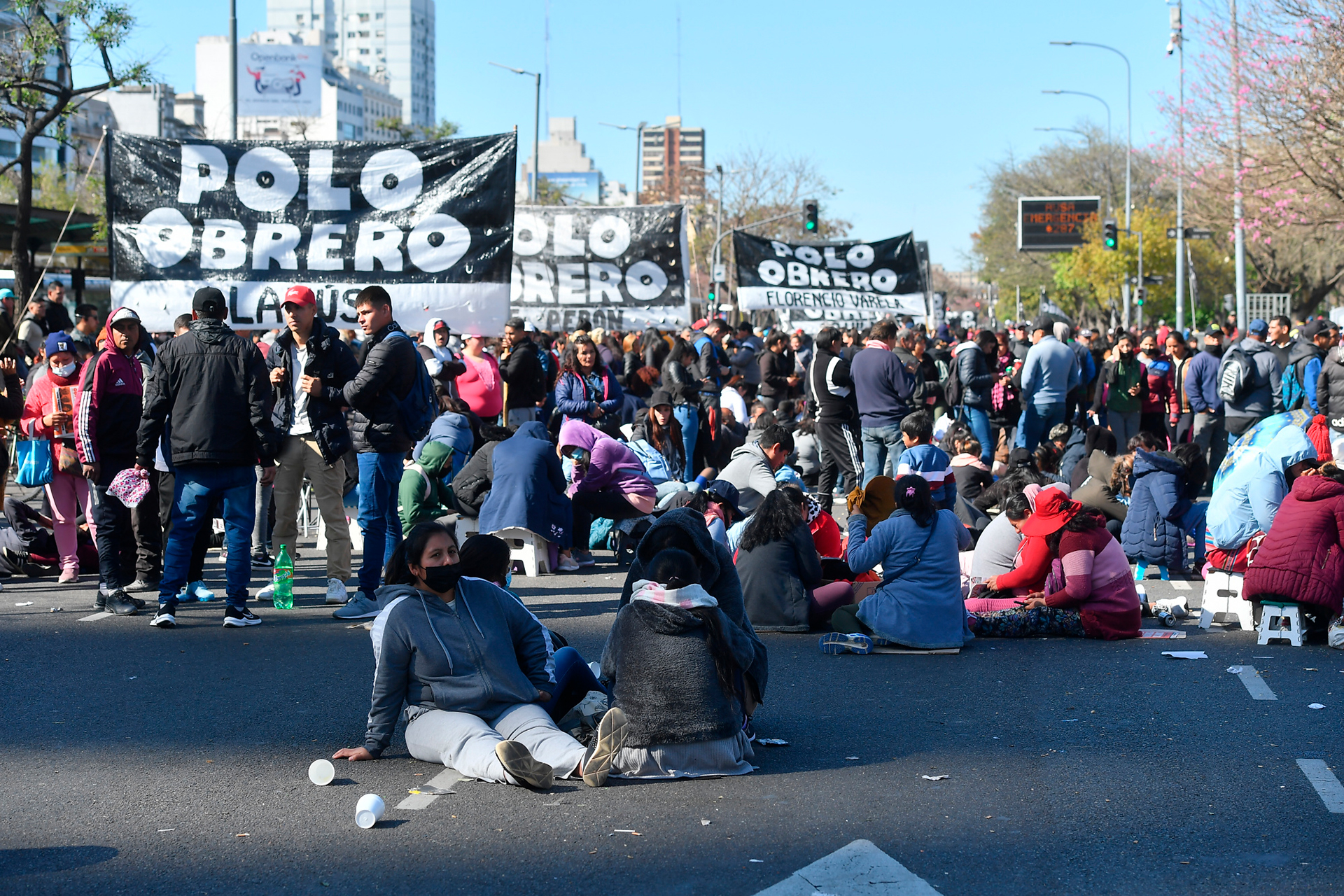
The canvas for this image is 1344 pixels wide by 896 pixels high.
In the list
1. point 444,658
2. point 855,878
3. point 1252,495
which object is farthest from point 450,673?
point 1252,495

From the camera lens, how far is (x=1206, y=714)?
6602mm

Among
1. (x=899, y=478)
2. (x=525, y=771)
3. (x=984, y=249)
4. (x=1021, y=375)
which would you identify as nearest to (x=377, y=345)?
(x=899, y=478)

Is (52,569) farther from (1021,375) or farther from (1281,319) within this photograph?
(1281,319)

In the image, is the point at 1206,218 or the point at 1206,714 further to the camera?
the point at 1206,218

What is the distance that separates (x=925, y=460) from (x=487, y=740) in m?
6.30

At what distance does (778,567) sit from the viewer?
859cm

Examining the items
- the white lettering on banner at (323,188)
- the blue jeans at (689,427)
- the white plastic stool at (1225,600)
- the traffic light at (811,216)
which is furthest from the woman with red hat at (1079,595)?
the traffic light at (811,216)

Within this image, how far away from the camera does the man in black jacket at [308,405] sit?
8.80 meters

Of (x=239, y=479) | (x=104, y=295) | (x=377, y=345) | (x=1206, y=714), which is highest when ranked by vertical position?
(x=104, y=295)

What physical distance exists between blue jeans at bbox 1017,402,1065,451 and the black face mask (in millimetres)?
10698

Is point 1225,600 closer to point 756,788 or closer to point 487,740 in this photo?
point 756,788

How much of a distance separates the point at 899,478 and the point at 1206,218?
94.1ft

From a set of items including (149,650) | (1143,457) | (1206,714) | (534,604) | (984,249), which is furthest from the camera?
(984,249)

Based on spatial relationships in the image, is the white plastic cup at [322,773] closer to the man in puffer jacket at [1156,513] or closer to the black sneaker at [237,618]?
the black sneaker at [237,618]
